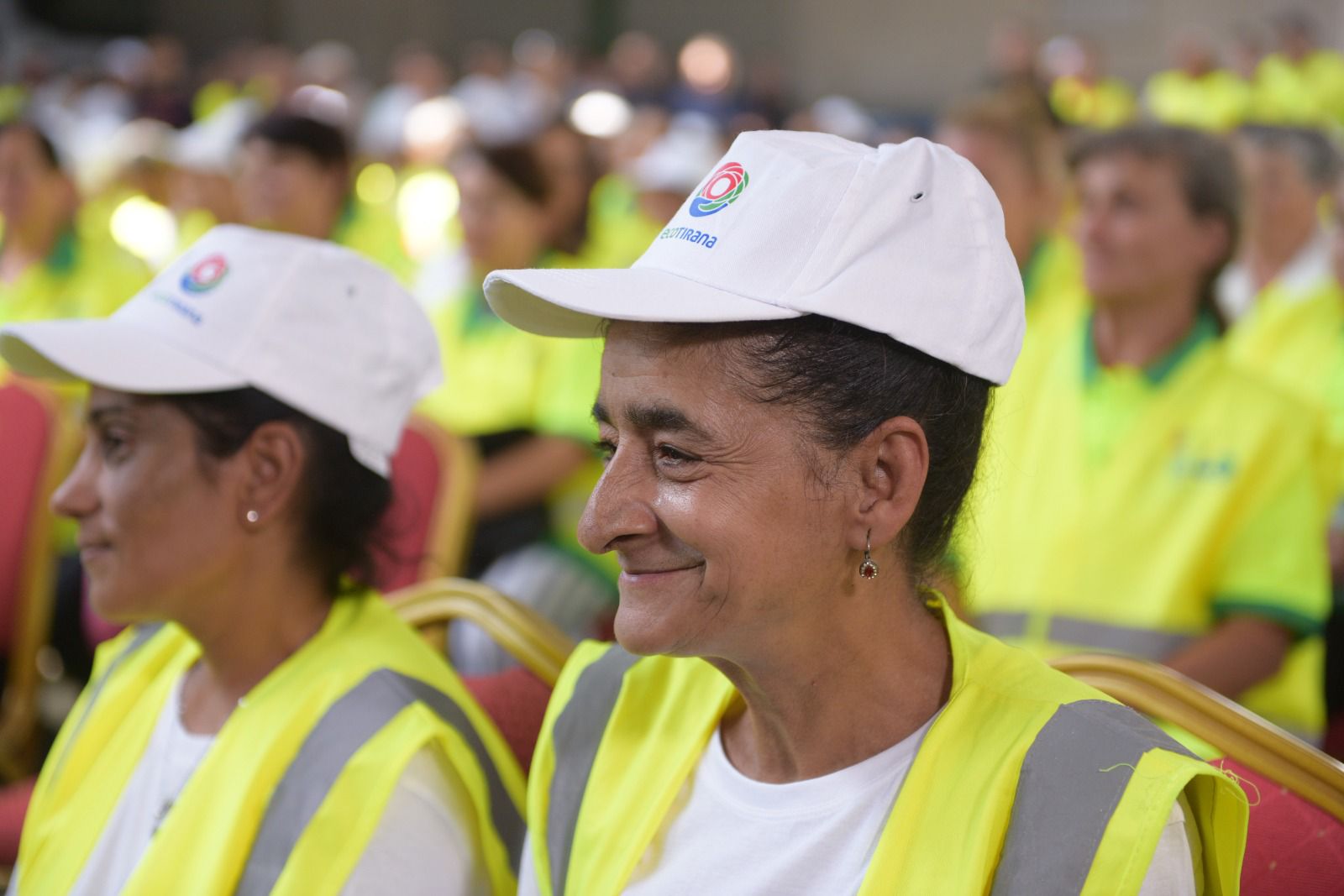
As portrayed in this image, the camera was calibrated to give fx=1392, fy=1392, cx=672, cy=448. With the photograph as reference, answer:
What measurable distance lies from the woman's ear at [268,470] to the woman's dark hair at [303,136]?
2.70 m

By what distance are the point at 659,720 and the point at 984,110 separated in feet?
7.95

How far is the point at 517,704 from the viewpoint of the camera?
1505 mm

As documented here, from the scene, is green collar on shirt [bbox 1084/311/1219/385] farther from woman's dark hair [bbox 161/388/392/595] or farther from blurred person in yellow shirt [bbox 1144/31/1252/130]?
blurred person in yellow shirt [bbox 1144/31/1252/130]

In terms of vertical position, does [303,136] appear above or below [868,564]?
below

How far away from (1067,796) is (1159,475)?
1.27 meters

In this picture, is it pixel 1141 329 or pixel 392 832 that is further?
pixel 1141 329

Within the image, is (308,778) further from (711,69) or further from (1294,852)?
(711,69)

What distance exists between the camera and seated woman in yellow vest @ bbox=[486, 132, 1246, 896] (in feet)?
3.15

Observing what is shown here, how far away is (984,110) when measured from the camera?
327cm

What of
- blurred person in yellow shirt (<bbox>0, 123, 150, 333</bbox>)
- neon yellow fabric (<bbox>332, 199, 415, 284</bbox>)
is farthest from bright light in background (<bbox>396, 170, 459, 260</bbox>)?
blurred person in yellow shirt (<bbox>0, 123, 150, 333</bbox>)

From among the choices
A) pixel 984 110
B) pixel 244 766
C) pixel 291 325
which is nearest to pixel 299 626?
pixel 244 766

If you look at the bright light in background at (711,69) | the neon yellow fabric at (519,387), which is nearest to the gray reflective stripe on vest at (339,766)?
the neon yellow fabric at (519,387)

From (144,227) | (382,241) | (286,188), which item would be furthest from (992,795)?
(144,227)

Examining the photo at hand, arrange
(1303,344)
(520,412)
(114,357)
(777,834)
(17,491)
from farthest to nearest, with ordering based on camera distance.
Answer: (1303,344) < (520,412) < (17,491) < (114,357) < (777,834)
